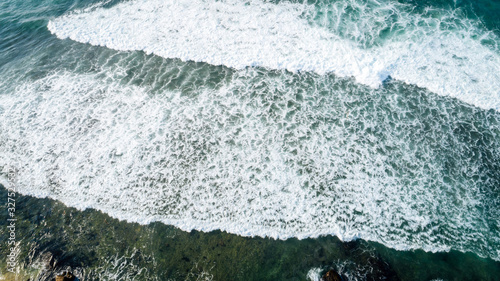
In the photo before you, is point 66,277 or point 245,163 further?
point 245,163

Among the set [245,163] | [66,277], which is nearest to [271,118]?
[245,163]

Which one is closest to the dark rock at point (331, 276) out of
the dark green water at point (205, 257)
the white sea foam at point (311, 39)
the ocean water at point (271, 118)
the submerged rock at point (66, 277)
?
the dark green water at point (205, 257)

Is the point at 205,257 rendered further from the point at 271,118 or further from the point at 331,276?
the point at 271,118

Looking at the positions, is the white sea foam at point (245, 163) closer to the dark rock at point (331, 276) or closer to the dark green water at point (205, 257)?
the dark green water at point (205, 257)

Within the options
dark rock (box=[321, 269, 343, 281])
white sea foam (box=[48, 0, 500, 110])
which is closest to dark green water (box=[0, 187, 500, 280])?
dark rock (box=[321, 269, 343, 281])

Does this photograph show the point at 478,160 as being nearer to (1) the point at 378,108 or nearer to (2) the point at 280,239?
(1) the point at 378,108

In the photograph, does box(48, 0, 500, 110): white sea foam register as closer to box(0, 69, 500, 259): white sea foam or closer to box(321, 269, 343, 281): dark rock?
box(0, 69, 500, 259): white sea foam
